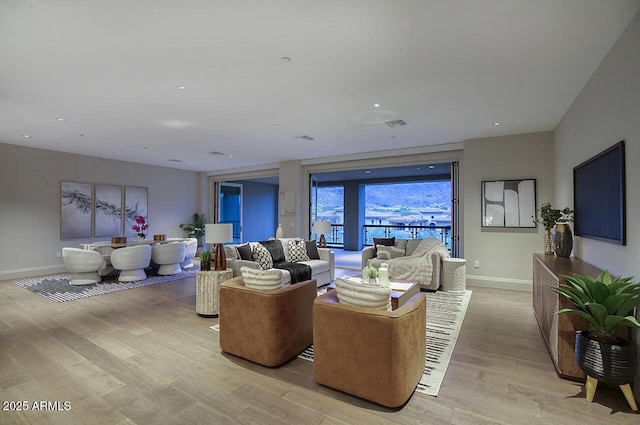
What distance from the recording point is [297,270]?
4.94 meters

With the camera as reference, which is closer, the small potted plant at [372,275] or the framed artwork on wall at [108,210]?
the small potted plant at [372,275]

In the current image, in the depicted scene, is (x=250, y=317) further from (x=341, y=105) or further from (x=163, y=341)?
(x=341, y=105)

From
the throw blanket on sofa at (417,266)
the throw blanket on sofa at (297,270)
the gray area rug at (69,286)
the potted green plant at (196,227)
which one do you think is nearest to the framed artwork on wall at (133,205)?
the potted green plant at (196,227)

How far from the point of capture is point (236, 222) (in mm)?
11891

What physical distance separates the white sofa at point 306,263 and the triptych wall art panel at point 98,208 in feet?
15.9

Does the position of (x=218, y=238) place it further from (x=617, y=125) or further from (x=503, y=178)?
(x=503, y=178)

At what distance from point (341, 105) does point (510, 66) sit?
1913 millimetres

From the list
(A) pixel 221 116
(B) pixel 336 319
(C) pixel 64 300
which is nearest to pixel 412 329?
(B) pixel 336 319

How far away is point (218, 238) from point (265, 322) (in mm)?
1787

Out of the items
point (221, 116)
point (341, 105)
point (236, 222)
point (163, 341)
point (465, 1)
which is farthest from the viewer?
point (236, 222)

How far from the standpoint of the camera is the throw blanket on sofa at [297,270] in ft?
15.9

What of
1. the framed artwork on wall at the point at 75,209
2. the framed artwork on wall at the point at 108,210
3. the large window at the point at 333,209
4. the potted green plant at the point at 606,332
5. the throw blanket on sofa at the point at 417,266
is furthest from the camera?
the large window at the point at 333,209

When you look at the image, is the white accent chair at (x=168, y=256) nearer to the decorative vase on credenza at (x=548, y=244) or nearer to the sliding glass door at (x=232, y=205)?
the sliding glass door at (x=232, y=205)

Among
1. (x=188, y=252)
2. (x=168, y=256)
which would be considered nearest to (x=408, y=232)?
(x=188, y=252)
